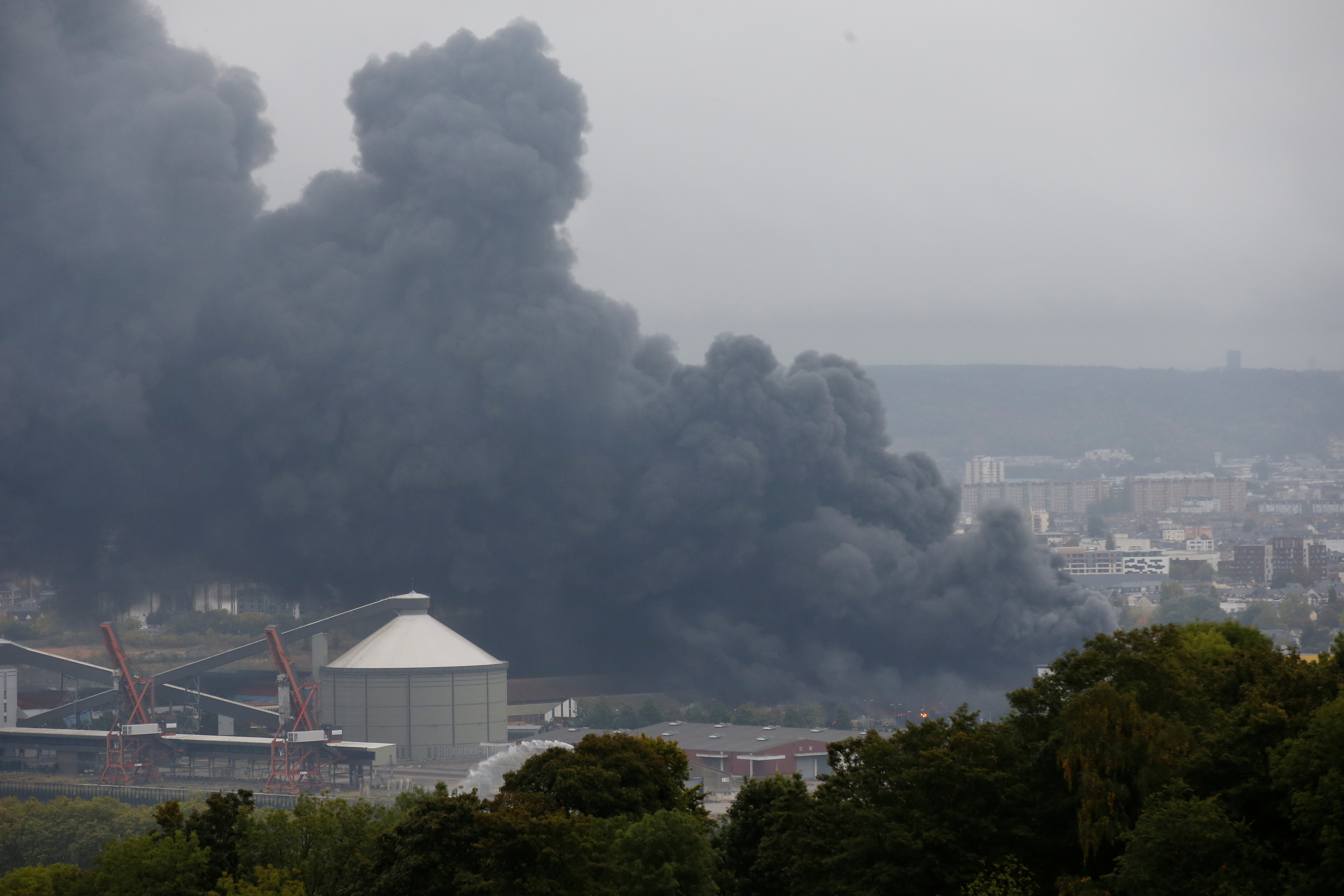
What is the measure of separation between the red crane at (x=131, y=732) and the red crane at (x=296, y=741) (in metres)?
6.28

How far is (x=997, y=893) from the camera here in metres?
26.8

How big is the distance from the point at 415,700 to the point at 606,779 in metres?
52.3

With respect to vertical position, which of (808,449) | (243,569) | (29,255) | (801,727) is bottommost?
(801,727)

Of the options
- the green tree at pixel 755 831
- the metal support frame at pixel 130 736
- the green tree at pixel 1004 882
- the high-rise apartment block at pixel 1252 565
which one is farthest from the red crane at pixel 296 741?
the high-rise apartment block at pixel 1252 565

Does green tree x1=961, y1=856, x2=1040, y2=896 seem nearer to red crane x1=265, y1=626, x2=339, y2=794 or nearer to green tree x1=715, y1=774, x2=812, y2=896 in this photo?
green tree x1=715, y1=774, x2=812, y2=896

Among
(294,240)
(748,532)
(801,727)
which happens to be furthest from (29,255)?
(801,727)

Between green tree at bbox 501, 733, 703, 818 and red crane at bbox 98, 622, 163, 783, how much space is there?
170ft

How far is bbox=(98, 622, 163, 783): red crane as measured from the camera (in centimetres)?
7962

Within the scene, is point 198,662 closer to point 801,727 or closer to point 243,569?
point 243,569

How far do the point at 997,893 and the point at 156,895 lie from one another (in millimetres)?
14763

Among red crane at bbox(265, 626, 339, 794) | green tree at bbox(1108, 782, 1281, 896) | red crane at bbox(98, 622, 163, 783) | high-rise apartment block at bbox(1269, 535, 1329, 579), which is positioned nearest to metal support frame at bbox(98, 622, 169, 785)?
red crane at bbox(98, 622, 163, 783)

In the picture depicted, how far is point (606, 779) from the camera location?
3216cm

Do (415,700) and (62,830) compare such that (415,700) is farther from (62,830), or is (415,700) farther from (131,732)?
(62,830)

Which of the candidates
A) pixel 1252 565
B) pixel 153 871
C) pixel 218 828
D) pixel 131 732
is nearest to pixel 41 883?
pixel 153 871
